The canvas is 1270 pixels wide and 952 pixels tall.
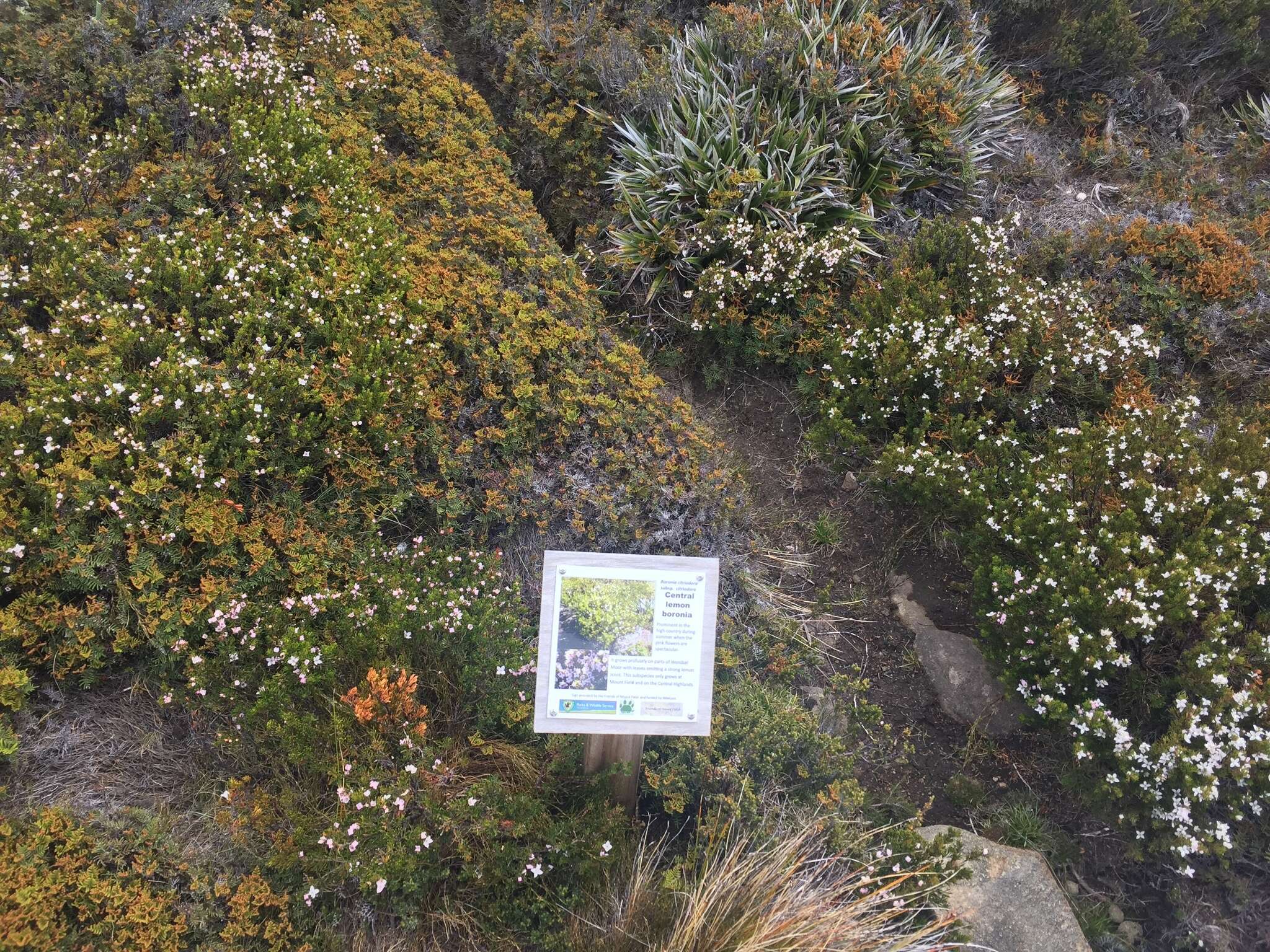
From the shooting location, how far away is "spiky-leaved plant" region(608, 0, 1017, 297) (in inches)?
197

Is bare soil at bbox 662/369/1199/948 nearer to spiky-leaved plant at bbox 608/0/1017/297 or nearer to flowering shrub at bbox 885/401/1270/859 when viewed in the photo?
flowering shrub at bbox 885/401/1270/859

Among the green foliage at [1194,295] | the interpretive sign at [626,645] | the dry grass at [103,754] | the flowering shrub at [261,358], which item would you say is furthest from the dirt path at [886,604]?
the dry grass at [103,754]

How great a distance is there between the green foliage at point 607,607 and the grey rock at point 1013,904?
1.64 metres

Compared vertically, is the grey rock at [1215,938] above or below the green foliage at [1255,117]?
below

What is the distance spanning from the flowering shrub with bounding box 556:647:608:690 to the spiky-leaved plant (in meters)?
2.94

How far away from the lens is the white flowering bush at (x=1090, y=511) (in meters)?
3.05

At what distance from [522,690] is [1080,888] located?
2.56 m

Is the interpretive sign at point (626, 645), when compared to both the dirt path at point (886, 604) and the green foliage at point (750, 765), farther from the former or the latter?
the dirt path at point (886, 604)

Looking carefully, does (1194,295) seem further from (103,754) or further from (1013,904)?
(103,754)

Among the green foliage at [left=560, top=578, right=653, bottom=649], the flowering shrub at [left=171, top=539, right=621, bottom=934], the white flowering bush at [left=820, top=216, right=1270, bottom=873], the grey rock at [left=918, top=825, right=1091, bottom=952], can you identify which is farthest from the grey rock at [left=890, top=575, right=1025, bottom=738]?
the green foliage at [left=560, top=578, right=653, bottom=649]

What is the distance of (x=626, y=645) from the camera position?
2.67 metres

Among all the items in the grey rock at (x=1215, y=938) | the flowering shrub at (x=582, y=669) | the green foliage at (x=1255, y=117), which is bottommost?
the grey rock at (x=1215, y=938)

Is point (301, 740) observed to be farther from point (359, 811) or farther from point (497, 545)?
point (497, 545)

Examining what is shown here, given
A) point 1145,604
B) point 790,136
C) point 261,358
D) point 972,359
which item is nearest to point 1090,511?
point 1145,604
